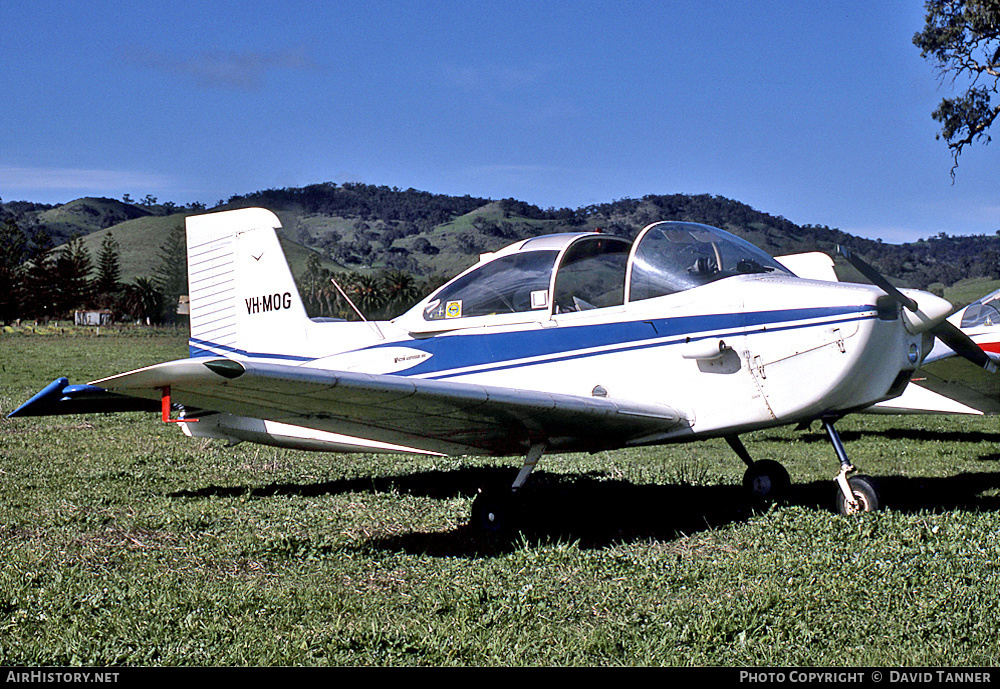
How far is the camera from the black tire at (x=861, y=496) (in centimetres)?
557

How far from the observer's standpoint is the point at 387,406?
5.09m

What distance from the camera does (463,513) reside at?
6484 mm

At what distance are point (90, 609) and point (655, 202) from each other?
102 metres

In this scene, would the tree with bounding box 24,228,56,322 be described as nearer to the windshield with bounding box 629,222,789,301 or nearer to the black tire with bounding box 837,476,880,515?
the windshield with bounding box 629,222,789,301

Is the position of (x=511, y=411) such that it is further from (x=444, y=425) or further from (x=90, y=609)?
(x=90, y=609)

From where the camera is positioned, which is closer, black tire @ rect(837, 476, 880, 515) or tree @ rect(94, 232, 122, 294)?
black tire @ rect(837, 476, 880, 515)

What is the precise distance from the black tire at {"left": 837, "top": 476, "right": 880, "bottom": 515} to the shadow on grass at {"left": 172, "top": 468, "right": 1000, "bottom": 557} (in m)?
0.32

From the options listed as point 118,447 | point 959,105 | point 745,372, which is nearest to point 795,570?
point 745,372

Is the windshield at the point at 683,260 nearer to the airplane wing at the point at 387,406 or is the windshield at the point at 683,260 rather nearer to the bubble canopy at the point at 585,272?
the bubble canopy at the point at 585,272
